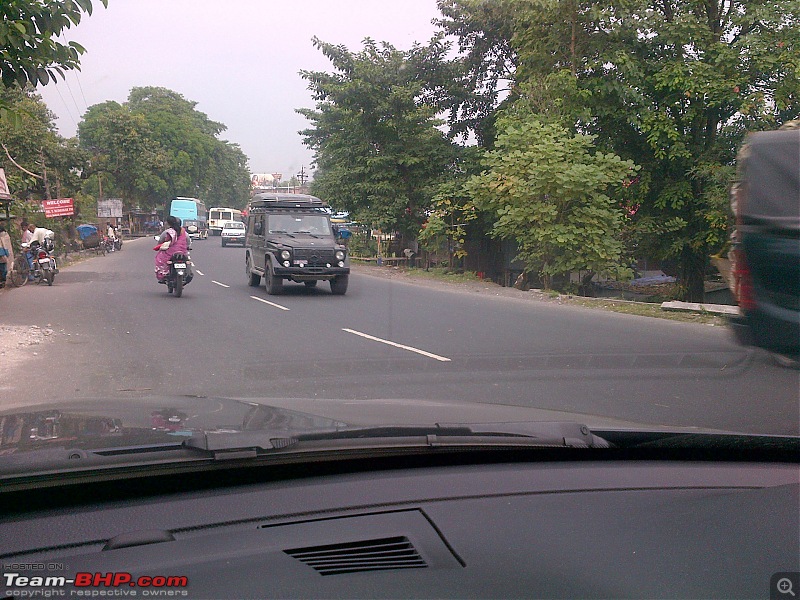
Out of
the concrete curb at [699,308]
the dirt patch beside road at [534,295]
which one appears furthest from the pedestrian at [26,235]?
the concrete curb at [699,308]

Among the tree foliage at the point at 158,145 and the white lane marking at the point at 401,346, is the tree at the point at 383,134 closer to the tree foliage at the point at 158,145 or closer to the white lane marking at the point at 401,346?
the tree foliage at the point at 158,145

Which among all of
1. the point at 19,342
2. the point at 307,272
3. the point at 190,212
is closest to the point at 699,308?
the point at 307,272

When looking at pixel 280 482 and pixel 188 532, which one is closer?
pixel 188 532

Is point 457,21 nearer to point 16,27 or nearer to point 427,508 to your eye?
point 16,27

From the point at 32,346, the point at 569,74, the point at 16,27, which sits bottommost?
the point at 32,346

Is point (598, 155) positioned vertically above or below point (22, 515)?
above

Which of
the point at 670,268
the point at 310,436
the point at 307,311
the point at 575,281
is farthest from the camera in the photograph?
the point at 670,268

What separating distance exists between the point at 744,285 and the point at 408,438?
4.87 m

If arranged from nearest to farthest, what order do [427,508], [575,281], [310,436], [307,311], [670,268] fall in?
[427,508] → [310,436] → [307,311] → [575,281] → [670,268]

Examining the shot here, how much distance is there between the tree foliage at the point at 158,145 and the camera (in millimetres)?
40094

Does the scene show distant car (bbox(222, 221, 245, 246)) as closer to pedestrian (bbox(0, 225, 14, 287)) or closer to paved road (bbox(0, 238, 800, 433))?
pedestrian (bbox(0, 225, 14, 287))

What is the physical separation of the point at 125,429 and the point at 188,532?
875 millimetres

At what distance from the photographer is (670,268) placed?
24375 mm

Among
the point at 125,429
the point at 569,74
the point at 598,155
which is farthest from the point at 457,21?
the point at 125,429
